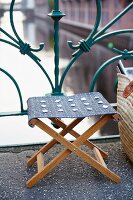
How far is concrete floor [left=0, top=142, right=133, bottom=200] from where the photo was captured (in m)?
2.10

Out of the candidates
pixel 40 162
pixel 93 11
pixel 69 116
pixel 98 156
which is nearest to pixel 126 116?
pixel 98 156

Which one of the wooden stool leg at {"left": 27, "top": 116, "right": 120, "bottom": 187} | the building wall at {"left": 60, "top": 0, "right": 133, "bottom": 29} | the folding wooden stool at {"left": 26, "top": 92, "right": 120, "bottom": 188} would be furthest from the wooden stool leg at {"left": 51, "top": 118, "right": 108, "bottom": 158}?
the building wall at {"left": 60, "top": 0, "right": 133, "bottom": 29}

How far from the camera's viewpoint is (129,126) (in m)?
2.28

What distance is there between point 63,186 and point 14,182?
0.28 m

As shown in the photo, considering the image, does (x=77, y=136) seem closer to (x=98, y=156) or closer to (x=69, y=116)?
(x=98, y=156)

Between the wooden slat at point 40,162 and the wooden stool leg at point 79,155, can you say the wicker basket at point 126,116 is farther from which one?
the wooden slat at point 40,162

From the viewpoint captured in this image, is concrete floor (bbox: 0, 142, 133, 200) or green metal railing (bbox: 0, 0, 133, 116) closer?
concrete floor (bbox: 0, 142, 133, 200)

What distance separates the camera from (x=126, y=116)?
2336mm

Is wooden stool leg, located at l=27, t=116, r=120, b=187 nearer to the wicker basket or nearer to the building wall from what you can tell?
the wicker basket

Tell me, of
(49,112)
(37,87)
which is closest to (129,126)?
(49,112)

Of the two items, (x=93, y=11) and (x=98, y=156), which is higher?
(x=98, y=156)

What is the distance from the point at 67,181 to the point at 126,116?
20.1 inches

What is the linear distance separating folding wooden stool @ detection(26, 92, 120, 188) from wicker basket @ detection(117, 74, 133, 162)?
0.49 ft

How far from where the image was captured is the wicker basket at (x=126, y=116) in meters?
2.26
